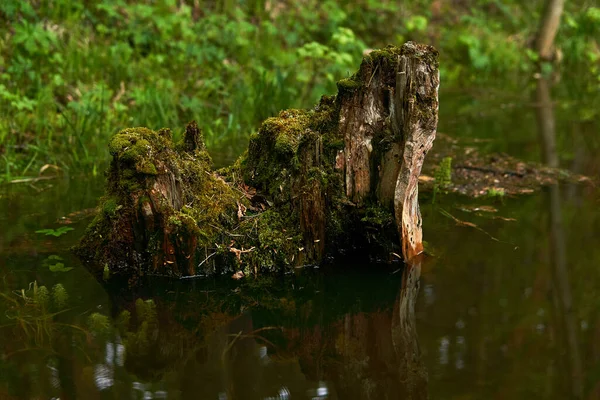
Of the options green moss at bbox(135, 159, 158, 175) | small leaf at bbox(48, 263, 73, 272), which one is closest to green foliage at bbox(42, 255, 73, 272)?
small leaf at bbox(48, 263, 73, 272)

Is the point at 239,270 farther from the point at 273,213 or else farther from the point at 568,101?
the point at 568,101

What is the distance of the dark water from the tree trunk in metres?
7.79

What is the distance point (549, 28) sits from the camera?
39.0 feet

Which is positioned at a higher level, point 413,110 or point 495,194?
point 413,110

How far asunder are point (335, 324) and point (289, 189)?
3.03ft

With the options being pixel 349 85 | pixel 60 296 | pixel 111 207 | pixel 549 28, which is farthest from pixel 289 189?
pixel 549 28

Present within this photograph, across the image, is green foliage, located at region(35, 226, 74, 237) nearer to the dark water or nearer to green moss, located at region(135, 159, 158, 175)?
the dark water

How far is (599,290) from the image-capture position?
3836mm

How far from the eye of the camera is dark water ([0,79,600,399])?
288 centimetres

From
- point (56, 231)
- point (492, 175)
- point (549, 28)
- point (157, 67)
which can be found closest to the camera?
point (56, 231)

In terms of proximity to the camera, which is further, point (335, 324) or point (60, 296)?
point (60, 296)

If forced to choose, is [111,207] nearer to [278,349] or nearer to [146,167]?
[146,167]

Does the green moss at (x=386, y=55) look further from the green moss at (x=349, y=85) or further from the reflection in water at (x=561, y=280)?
the reflection in water at (x=561, y=280)

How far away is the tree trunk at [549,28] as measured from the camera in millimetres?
11727
